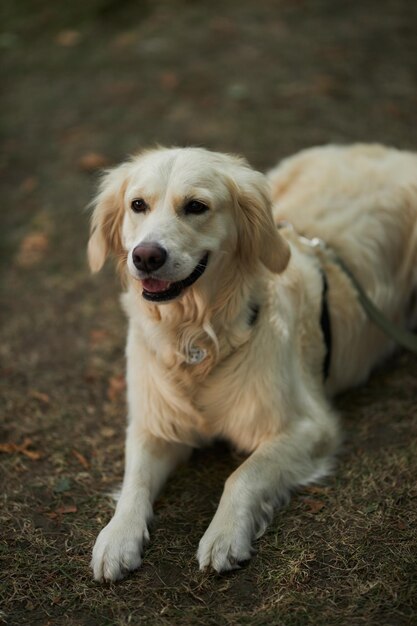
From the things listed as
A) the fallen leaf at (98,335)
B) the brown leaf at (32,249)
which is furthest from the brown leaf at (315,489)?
the brown leaf at (32,249)

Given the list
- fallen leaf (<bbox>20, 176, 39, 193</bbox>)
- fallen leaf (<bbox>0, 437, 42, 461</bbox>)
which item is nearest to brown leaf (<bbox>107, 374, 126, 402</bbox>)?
fallen leaf (<bbox>0, 437, 42, 461</bbox>)

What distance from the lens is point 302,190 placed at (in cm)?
420

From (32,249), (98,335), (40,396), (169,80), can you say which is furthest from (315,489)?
(169,80)

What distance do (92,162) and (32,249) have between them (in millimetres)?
1300

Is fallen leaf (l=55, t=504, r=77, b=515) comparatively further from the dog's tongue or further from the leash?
the leash

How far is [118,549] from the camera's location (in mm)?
2721

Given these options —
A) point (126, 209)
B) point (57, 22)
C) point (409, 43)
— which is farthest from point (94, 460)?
point (57, 22)

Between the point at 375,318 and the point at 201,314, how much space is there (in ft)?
3.59

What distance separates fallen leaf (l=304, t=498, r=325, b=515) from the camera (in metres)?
3.01

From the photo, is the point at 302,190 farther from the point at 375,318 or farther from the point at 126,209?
the point at 126,209

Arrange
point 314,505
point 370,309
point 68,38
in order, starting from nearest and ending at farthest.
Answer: point 314,505 → point 370,309 → point 68,38

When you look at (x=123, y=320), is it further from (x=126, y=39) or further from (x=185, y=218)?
(x=126, y=39)

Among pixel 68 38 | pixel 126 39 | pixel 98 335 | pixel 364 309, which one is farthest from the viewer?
pixel 68 38

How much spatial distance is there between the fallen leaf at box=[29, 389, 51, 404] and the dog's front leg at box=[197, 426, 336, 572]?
1516 mm
